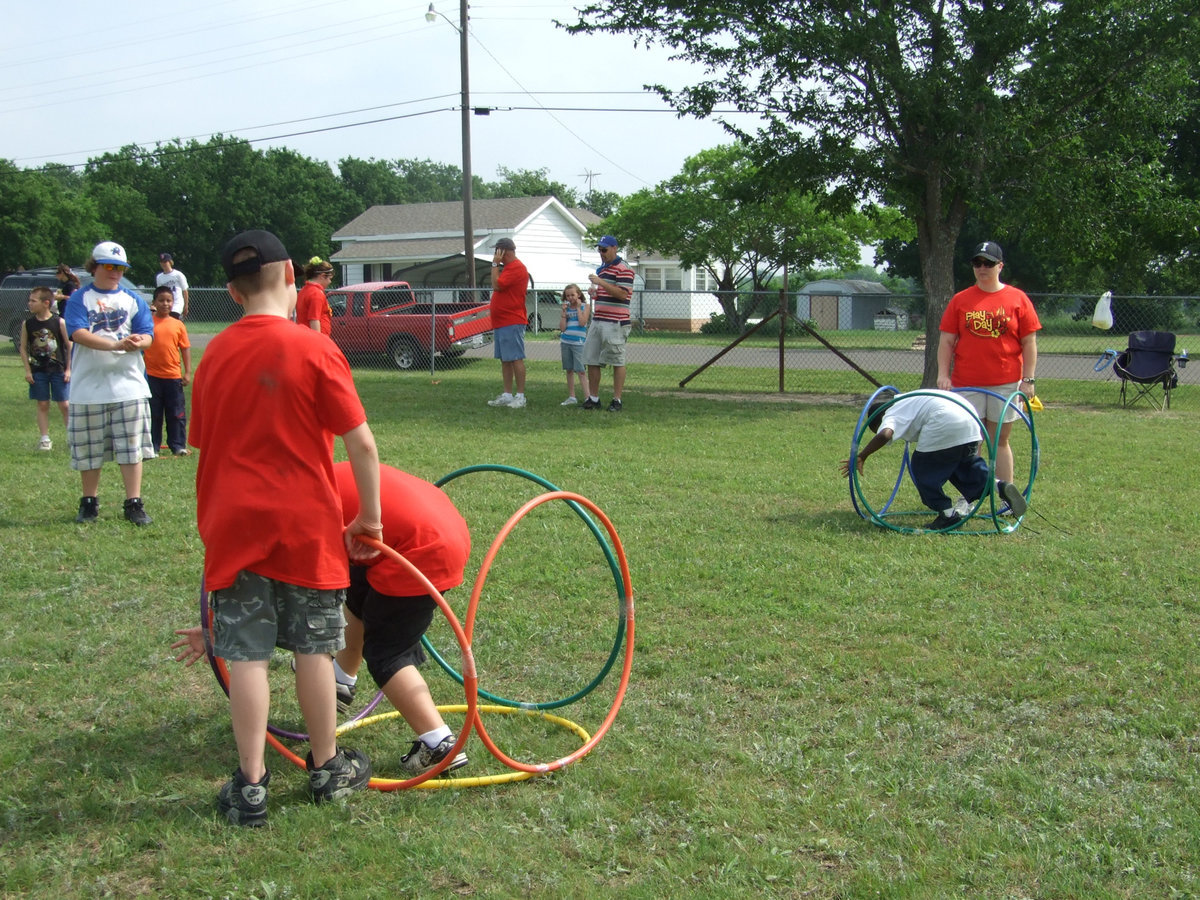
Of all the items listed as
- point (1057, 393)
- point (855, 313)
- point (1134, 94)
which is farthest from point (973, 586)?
point (855, 313)

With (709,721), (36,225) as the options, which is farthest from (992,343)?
(36,225)

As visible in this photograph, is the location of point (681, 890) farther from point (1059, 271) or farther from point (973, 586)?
point (1059, 271)

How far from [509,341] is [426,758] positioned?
10297mm

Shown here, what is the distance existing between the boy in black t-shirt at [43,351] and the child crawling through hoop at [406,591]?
26.7 ft

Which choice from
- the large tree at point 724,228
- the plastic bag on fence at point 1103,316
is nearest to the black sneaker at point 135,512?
the plastic bag on fence at point 1103,316

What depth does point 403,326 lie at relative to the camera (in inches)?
821

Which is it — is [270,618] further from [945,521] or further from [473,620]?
[945,521]

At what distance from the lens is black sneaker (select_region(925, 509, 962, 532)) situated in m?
7.00

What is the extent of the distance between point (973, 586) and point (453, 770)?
10.8 ft

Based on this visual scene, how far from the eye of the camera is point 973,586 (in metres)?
5.71

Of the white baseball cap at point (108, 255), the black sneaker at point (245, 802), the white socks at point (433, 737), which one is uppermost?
the white baseball cap at point (108, 255)

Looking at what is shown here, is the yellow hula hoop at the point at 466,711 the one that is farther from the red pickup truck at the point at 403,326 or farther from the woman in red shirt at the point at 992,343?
the red pickup truck at the point at 403,326

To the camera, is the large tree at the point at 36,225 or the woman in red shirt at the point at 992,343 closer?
the woman in red shirt at the point at 992,343

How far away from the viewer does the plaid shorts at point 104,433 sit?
6953 mm
